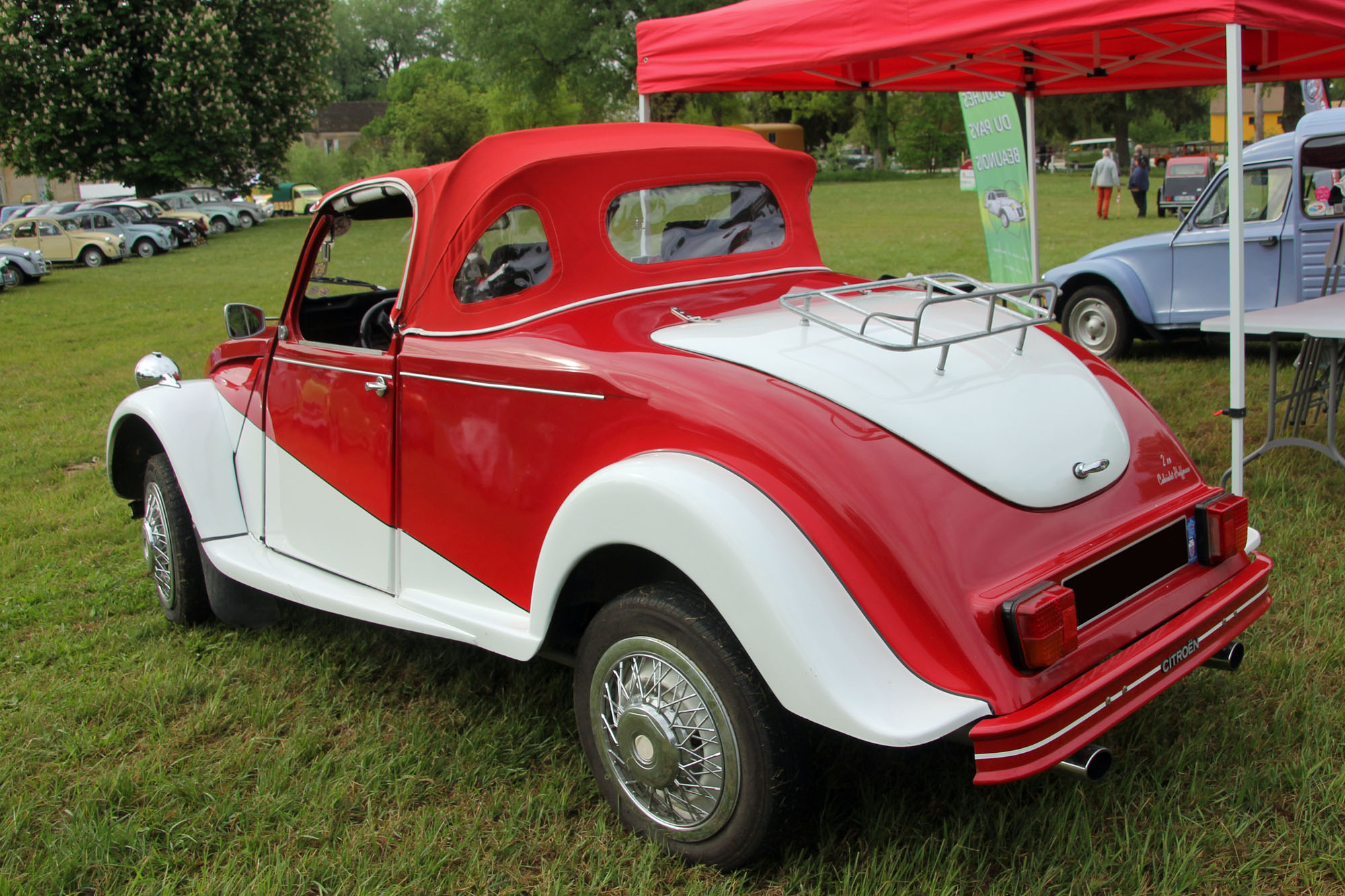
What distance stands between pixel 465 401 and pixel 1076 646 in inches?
68.6

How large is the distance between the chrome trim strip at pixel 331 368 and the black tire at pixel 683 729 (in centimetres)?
116

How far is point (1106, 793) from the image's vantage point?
277 cm

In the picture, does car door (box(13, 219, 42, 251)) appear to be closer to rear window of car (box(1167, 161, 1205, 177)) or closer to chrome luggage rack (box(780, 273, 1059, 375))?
chrome luggage rack (box(780, 273, 1059, 375))

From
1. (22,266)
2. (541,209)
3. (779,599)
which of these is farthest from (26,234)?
(779,599)

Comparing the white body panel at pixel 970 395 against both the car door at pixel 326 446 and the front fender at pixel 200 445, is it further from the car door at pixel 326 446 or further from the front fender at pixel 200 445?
the front fender at pixel 200 445

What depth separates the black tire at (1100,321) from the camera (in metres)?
8.59

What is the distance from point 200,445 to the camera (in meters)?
3.91

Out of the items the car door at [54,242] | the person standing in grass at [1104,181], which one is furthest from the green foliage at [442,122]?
the person standing in grass at [1104,181]

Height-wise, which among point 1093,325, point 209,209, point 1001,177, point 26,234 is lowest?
point 1093,325

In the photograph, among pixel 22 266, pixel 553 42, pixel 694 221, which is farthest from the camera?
pixel 553 42

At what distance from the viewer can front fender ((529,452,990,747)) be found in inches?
81.9

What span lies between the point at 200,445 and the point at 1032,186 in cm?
632

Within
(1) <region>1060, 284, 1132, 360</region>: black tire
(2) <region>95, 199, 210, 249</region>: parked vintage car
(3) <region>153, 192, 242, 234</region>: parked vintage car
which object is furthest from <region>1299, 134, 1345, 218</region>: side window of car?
(3) <region>153, 192, 242, 234</region>: parked vintage car

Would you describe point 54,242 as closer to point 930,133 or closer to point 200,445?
point 200,445
